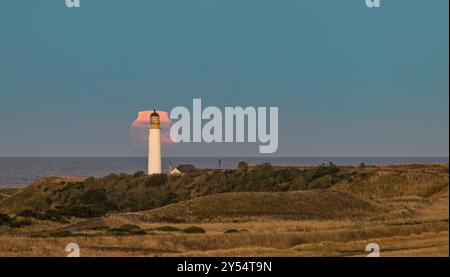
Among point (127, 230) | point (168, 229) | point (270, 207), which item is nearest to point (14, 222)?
point (127, 230)

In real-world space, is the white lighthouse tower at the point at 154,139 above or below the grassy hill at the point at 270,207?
above

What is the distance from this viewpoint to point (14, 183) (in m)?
164

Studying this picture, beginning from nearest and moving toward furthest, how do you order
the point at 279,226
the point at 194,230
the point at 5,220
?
the point at 194,230 < the point at 279,226 < the point at 5,220

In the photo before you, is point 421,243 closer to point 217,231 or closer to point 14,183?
point 217,231

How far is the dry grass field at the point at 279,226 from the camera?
3434cm

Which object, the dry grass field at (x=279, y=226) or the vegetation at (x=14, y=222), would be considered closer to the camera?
the dry grass field at (x=279, y=226)

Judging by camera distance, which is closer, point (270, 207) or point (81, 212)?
point (270, 207)

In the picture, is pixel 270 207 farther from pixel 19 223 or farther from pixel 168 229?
pixel 19 223

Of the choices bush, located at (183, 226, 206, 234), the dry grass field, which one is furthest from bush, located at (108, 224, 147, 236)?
bush, located at (183, 226, 206, 234)

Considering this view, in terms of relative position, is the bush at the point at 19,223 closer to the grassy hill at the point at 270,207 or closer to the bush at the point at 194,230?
the grassy hill at the point at 270,207

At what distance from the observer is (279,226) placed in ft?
148

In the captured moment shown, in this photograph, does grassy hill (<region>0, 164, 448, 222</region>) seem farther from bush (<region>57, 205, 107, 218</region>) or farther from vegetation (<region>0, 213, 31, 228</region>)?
vegetation (<region>0, 213, 31, 228</region>)

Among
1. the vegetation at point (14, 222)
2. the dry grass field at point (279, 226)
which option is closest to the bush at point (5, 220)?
the vegetation at point (14, 222)

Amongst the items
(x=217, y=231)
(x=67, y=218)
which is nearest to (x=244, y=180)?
(x=67, y=218)
